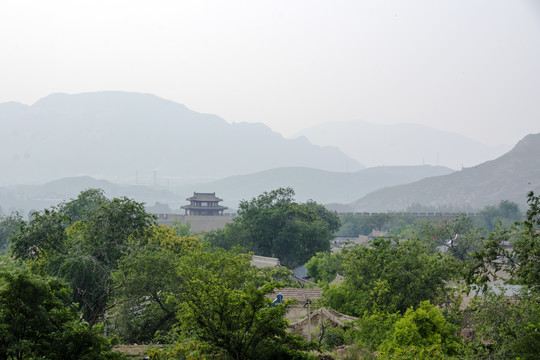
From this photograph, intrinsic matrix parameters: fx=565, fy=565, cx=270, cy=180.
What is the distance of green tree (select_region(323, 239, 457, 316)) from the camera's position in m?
22.9

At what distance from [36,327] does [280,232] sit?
46.0 metres

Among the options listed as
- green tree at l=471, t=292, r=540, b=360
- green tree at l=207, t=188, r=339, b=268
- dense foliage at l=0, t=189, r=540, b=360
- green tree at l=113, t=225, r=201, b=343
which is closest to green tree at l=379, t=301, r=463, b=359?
dense foliage at l=0, t=189, r=540, b=360

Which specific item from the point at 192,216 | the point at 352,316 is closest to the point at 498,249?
the point at 352,316

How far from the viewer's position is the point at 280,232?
56719 mm

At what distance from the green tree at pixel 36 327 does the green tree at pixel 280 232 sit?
45.5 m

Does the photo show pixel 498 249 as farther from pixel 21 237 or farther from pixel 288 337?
pixel 21 237

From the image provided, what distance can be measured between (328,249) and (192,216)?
202ft

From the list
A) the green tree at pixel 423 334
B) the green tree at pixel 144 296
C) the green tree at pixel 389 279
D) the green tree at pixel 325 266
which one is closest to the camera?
the green tree at pixel 423 334

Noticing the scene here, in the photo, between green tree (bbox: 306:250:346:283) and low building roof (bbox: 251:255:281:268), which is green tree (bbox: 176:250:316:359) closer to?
green tree (bbox: 306:250:346:283)

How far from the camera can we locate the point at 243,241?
6000cm

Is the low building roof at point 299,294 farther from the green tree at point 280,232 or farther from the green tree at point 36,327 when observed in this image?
the green tree at point 280,232

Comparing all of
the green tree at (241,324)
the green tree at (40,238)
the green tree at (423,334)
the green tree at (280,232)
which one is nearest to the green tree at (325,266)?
the green tree at (280,232)

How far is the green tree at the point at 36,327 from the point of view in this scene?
10665mm

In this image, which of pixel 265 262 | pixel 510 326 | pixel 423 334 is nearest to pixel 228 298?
pixel 423 334
